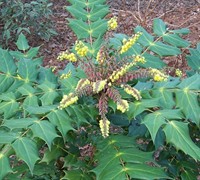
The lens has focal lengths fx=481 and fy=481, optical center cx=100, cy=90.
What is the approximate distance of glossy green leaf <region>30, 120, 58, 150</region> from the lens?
173cm

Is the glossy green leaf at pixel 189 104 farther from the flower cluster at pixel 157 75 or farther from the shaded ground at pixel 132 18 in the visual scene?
the shaded ground at pixel 132 18

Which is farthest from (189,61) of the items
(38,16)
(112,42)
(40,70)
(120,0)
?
(120,0)

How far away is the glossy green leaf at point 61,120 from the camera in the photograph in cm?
180

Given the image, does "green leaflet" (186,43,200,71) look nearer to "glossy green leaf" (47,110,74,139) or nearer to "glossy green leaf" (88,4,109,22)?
"glossy green leaf" (88,4,109,22)

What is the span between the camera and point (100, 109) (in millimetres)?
1856

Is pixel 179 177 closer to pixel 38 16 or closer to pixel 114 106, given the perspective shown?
pixel 114 106

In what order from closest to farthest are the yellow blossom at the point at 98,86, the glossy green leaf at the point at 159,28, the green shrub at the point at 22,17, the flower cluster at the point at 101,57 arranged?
1. the yellow blossom at the point at 98,86
2. the flower cluster at the point at 101,57
3. the glossy green leaf at the point at 159,28
4. the green shrub at the point at 22,17

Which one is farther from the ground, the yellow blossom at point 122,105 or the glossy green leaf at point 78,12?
the glossy green leaf at point 78,12

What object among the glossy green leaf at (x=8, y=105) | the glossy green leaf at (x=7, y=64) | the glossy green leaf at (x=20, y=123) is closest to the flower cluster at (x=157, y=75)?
the glossy green leaf at (x=20, y=123)

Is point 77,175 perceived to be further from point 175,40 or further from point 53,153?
point 175,40

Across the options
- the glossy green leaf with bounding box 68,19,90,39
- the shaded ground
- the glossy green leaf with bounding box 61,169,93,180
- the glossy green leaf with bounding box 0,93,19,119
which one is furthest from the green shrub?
the glossy green leaf with bounding box 61,169,93,180

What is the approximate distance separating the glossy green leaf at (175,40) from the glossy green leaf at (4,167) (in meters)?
1.01

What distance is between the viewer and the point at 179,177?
2.45m

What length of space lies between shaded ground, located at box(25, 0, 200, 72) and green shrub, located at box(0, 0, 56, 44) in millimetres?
245
